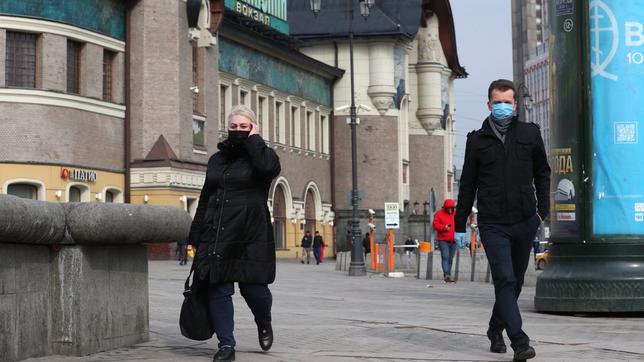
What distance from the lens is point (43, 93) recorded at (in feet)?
139

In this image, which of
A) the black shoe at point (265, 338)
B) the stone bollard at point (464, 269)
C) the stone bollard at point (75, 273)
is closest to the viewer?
the stone bollard at point (75, 273)

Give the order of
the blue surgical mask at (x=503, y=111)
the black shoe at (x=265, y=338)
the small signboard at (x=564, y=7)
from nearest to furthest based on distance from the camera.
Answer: the blue surgical mask at (x=503, y=111) < the black shoe at (x=265, y=338) < the small signboard at (x=564, y=7)

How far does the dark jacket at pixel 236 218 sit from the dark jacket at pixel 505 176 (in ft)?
4.57

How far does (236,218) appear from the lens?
9227 millimetres

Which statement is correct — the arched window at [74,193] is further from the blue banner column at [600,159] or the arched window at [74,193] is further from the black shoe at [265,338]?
the black shoe at [265,338]

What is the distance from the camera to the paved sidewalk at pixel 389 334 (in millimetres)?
9633

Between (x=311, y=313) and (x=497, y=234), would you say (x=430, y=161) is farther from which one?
(x=497, y=234)

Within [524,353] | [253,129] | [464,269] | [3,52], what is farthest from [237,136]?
[3,52]

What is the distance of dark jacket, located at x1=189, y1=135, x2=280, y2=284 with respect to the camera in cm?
918

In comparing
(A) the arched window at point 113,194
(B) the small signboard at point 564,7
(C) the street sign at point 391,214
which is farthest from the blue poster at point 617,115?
(A) the arched window at point 113,194

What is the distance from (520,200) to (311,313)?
5.84 meters

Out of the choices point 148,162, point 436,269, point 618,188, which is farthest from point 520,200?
point 148,162

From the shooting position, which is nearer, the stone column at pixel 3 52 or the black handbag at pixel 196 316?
the black handbag at pixel 196 316

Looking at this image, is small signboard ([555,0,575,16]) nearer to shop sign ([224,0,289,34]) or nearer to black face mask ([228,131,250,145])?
black face mask ([228,131,250,145])
